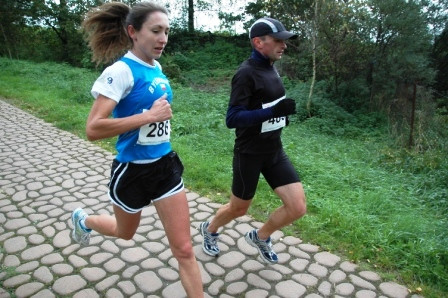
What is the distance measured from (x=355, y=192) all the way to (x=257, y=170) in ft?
7.76

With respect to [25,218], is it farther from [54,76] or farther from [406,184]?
[54,76]

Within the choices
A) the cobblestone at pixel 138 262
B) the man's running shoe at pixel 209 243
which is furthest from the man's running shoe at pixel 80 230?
the man's running shoe at pixel 209 243

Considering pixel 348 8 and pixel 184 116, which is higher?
pixel 348 8

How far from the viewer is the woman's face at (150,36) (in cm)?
233

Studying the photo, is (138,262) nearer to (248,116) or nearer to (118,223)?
(118,223)

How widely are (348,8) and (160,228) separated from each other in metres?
9.86

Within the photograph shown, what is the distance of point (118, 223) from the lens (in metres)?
2.73

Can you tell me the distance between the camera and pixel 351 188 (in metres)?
5.11

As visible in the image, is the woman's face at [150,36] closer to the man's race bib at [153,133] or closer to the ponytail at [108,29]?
the ponytail at [108,29]

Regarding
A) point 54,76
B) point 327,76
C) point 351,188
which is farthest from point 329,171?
point 54,76

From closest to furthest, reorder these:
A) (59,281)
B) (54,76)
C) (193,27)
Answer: (59,281) < (54,76) < (193,27)

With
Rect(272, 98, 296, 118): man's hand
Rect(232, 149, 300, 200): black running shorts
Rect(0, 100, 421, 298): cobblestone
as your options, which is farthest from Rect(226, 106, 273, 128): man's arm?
Rect(0, 100, 421, 298): cobblestone

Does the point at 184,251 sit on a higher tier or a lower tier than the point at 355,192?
higher

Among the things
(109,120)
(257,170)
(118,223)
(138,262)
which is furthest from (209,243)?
(109,120)
